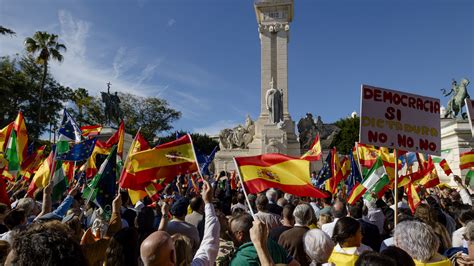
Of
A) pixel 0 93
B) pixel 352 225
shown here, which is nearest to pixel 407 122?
pixel 352 225

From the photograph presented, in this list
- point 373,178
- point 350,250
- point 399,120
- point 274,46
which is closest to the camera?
point 350,250

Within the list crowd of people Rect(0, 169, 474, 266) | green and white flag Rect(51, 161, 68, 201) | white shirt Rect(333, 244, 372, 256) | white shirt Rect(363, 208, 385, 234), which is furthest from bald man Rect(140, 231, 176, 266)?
green and white flag Rect(51, 161, 68, 201)

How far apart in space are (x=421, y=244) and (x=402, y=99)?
2.96 m

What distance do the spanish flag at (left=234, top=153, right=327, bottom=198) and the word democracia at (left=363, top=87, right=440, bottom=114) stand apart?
130 centimetres

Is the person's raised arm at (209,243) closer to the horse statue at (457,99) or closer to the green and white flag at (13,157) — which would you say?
the green and white flag at (13,157)

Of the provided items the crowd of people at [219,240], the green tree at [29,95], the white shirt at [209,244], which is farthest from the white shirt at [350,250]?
the green tree at [29,95]

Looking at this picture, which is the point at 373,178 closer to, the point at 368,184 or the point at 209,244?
the point at 368,184

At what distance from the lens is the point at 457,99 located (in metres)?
25.0

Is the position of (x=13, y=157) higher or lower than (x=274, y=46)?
lower

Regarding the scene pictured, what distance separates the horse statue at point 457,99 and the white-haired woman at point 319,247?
25.3 metres

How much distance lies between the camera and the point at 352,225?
3.22m

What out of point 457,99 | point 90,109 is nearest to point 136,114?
point 90,109

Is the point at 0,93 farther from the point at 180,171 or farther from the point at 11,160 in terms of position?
the point at 180,171

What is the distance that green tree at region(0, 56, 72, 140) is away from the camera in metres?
31.1
